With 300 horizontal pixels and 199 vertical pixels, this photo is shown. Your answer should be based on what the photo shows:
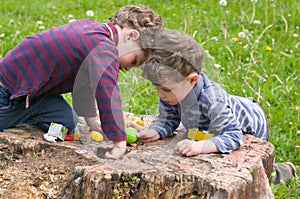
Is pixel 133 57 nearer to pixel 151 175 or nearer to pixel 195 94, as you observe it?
pixel 195 94

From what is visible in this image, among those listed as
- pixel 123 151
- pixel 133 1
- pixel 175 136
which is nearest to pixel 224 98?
pixel 175 136

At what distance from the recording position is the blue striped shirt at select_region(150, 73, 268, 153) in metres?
2.79

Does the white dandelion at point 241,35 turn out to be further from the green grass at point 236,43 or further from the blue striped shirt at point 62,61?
the blue striped shirt at point 62,61

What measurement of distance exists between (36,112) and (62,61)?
330 mm

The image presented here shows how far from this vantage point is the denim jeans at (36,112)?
9.92 ft

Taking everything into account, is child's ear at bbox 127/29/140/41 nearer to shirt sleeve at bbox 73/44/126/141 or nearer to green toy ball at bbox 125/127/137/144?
shirt sleeve at bbox 73/44/126/141

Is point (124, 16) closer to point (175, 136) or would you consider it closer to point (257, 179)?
point (175, 136)

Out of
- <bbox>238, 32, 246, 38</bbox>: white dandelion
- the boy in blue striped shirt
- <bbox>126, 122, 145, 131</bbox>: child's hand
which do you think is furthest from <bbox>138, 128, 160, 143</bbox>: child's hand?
<bbox>238, 32, 246, 38</bbox>: white dandelion

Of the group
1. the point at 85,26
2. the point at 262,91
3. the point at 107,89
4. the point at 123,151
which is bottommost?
the point at 262,91

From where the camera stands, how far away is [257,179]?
103 inches

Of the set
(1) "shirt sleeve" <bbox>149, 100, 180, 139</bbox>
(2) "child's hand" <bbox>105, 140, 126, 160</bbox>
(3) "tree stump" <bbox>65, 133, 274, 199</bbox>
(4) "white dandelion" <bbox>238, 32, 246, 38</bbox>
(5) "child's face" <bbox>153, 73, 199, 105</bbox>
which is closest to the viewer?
(3) "tree stump" <bbox>65, 133, 274, 199</bbox>

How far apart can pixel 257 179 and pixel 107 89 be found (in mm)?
781

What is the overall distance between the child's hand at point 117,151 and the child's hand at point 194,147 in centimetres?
24

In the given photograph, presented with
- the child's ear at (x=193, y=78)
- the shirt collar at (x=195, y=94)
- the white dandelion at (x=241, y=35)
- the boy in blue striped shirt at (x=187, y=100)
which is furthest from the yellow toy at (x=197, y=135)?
the white dandelion at (x=241, y=35)
